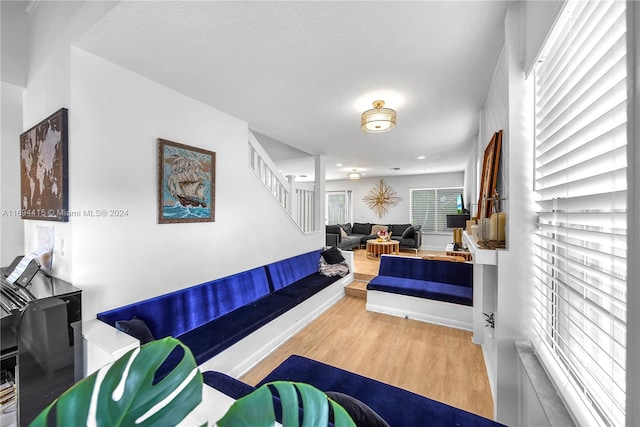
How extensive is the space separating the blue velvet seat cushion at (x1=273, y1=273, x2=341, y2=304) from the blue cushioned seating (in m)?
0.66

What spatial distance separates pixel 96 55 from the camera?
1.74 meters

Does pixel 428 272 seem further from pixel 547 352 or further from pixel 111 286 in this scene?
pixel 111 286

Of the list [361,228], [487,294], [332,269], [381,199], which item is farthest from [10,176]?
[381,199]

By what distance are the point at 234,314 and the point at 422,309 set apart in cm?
235

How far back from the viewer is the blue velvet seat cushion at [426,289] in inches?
120

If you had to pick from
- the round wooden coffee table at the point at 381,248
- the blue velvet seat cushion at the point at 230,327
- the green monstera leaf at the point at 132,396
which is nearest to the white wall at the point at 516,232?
the green monstera leaf at the point at 132,396

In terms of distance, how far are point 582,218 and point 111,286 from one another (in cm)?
274

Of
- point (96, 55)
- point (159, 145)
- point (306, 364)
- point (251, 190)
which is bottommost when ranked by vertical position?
point (306, 364)

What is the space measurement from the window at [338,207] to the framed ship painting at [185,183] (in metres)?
7.20

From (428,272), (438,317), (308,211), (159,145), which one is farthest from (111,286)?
(428,272)

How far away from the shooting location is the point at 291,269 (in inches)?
144

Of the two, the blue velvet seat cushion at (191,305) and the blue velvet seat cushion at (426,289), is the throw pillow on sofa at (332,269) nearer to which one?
the blue velvet seat cushion at (426,289)

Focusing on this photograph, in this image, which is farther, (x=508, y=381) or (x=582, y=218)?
(x=508, y=381)

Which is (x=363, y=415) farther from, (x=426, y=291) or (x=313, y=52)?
(x=426, y=291)
